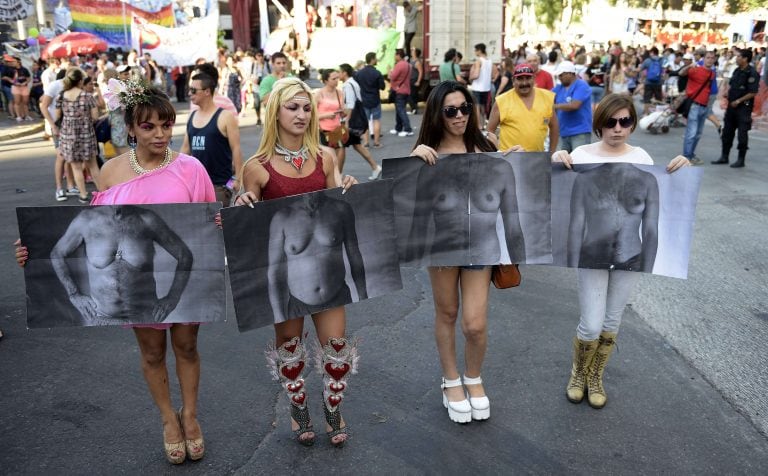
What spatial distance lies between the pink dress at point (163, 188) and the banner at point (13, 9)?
14.1m

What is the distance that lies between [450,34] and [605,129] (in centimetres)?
1533

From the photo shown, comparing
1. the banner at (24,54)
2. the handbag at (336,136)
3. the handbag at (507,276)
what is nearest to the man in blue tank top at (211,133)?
the handbag at (507,276)

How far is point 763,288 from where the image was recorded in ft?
19.0

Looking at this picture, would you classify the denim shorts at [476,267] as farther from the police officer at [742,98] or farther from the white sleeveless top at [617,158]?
the police officer at [742,98]

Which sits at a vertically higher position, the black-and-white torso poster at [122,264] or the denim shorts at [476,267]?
the black-and-white torso poster at [122,264]

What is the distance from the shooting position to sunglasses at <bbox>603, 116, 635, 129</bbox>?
3561mm

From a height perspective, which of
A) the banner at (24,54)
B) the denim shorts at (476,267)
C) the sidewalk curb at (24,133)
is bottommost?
the sidewalk curb at (24,133)

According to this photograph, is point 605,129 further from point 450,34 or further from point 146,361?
point 450,34

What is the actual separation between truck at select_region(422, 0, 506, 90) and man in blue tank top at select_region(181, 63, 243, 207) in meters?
13.3

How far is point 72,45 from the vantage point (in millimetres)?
20297

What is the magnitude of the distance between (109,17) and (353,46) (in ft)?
31.8

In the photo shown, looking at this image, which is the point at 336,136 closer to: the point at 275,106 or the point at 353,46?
the point at 275,106

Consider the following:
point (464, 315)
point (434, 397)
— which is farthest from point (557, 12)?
point (464, 315)

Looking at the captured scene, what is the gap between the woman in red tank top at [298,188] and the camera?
3.21 meters
